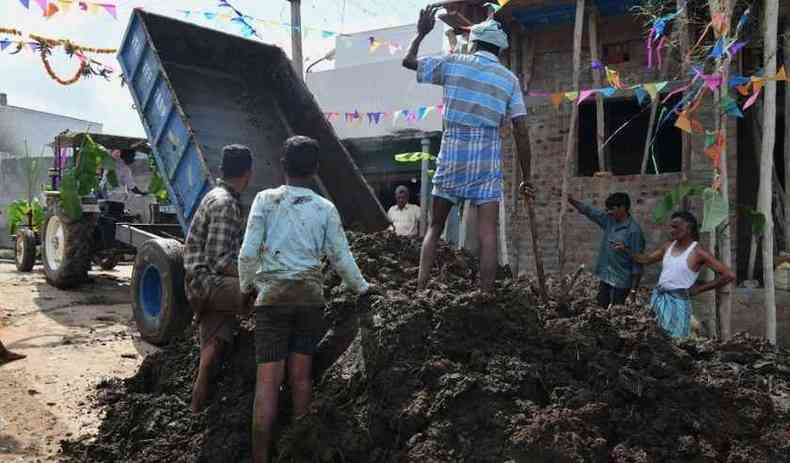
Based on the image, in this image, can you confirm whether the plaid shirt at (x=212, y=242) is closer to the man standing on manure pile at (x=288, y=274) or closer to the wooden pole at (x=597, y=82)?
the man standing on manure pile at (x=288, y=274)

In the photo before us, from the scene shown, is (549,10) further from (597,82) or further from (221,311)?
(221,311)

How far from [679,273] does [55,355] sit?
17.2 ft

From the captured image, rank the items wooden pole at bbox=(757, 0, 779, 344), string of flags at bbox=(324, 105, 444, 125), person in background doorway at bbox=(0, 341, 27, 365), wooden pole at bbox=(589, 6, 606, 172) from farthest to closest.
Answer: string of flags at bbox=(324, 105, 444, 125)
wooden pole at bbox=(589, 6, 606, 172)
person in background doorway at bbox=(0, 341, 27, 365)
wooden pole at bbox=(757, 0, 779, 344)

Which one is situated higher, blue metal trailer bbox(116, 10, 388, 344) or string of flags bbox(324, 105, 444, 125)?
string of flags bbox(324, 105, 444, 125)

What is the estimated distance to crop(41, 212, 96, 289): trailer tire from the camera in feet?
26.2

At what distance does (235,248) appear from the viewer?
3.91m

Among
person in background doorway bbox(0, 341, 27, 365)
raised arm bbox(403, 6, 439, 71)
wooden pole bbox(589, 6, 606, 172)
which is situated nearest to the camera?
raised arm bbox(403, 6, 439, 71)

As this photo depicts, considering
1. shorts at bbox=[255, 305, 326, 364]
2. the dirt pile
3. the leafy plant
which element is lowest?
the dirt pile

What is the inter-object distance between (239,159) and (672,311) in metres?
3.53

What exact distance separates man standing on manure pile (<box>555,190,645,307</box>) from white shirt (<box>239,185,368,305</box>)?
10.7 ft

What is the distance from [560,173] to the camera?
8.67 meters

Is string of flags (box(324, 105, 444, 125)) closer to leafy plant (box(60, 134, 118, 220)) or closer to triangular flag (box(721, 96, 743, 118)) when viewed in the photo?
leafy plant (box(60, 134, 118, 220))

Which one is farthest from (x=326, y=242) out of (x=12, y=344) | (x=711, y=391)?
(x=12, y=344)

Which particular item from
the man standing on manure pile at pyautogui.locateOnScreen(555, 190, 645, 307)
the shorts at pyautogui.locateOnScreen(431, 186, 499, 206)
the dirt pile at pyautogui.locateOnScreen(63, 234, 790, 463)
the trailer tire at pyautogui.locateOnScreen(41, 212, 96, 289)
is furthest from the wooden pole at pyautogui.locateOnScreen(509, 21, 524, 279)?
the trailer tire at pyautogui.locateOnScreen(41, 212, 96, 289)
